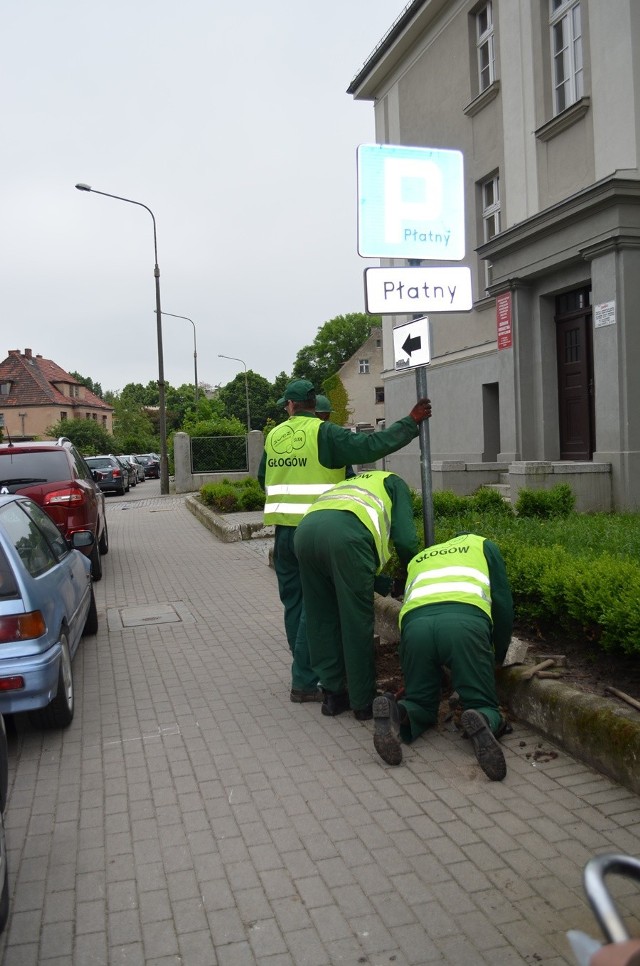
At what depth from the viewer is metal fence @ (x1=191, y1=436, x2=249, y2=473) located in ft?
95.2

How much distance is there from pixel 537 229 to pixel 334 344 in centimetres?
7904

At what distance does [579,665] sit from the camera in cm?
521

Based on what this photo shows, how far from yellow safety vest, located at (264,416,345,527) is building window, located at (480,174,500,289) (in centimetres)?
1285

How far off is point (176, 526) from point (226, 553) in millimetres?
5458

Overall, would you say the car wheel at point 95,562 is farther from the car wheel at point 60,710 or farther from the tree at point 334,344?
the tree at point 334,344

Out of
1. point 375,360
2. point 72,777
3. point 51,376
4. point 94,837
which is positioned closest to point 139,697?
point 72,777

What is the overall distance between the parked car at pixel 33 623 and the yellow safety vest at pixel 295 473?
4.89 ft

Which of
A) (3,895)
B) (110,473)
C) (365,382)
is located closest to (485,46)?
(3,895)

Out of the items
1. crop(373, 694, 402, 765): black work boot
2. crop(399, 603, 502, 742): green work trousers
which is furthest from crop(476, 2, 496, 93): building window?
crop(373, 694, 402, 765): black work boot

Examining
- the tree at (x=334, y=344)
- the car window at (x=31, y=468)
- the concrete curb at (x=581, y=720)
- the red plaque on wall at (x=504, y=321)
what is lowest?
the concrete curb at (x=581, y=720)

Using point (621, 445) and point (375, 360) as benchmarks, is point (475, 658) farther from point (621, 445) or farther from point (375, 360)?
point (375, 360)

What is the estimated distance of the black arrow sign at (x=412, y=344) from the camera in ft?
18.4

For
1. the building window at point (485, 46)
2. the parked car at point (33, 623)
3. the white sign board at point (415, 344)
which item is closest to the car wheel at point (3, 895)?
the parked car at point (33, 623)

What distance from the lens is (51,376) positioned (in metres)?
90.4
